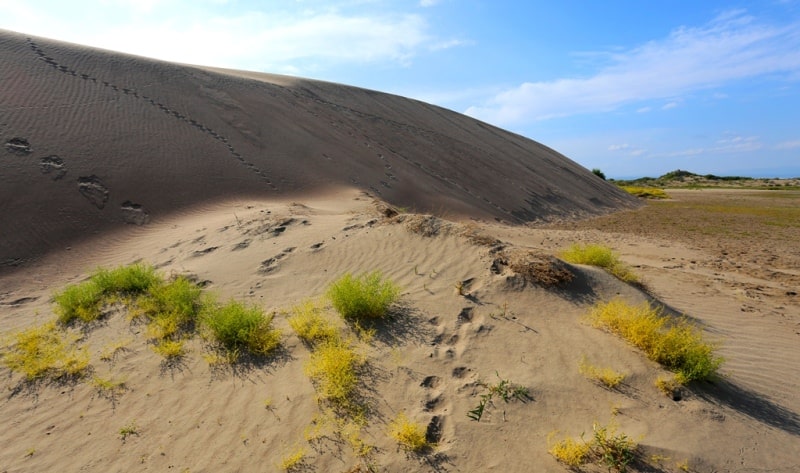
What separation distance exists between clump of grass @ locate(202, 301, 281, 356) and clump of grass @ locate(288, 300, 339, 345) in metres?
0.25

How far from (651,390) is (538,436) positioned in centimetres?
133

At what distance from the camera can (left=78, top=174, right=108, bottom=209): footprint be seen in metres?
9.66

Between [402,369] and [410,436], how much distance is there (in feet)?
2.86

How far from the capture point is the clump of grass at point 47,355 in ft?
14.1

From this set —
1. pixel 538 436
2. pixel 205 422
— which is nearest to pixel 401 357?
pixel 538 436

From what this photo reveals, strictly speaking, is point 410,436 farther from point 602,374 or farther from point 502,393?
point 602,374

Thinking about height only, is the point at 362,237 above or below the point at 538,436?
above

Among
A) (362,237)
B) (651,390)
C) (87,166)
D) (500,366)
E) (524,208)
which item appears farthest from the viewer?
(524,208)

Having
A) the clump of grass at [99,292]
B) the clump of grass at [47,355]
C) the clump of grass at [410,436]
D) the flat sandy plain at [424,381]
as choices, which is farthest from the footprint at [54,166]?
the clump of grass at [410,436]

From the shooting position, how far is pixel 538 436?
3318 millimetres

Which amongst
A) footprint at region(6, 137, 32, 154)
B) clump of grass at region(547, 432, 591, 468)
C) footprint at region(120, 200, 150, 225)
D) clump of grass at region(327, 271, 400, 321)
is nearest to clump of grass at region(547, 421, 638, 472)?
clump of grass at region(547, 432, 591, 468)

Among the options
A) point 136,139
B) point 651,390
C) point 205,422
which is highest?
point 136,139

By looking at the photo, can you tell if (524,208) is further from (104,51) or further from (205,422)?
(104,51)

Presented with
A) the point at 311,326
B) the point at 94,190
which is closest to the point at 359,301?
the point at 311,326
